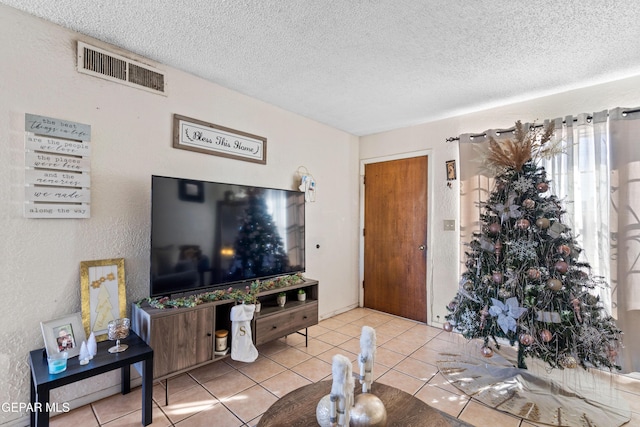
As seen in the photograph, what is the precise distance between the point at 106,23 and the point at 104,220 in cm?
123

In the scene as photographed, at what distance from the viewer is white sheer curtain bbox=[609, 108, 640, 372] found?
7.38 feet

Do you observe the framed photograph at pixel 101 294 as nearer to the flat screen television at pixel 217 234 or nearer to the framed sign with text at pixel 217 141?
the flat screen television at pixel 217 234

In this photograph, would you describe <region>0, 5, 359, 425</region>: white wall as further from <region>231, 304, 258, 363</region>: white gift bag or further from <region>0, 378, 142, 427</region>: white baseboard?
<region>231, 304, 258, 363</region>: white gift bag

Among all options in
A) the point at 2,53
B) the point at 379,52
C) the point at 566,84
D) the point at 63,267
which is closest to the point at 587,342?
the point at 566,84

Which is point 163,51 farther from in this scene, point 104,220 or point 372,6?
point 372,6

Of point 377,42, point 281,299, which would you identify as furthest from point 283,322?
point 377,42

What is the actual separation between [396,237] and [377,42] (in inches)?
95.0

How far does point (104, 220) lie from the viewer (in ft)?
6.56

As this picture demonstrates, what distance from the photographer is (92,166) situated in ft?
6.37

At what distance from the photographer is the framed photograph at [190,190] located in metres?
2.10

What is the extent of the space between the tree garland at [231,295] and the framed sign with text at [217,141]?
1.16m

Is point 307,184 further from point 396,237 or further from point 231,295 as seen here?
point 231,295
